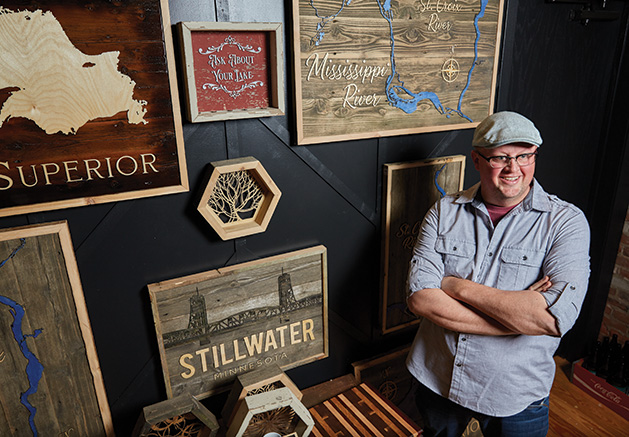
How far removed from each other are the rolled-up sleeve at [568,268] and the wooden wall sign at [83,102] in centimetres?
155

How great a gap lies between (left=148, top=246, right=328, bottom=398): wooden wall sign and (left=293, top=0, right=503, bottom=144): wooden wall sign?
0.65 meters

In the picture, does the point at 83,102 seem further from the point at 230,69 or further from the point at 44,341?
the point at 44,341

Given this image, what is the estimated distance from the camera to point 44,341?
65.6 inches

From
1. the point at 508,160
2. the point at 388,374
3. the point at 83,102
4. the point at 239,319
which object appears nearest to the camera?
the point at 83,102

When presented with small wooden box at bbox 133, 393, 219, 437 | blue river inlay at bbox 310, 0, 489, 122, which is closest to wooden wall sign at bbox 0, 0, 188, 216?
blue river inlay at bbox 310, 0, 489, 122

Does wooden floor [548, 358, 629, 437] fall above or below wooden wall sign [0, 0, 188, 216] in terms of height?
below

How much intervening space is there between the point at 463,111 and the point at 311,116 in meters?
0.89

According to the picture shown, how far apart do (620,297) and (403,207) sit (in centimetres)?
186

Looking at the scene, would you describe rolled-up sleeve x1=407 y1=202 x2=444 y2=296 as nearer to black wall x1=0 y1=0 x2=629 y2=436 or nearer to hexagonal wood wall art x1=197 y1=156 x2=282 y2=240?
black wall x1=0 y1=0 x2=629 y2=436

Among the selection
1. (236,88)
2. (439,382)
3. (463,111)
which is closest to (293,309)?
(439,382)

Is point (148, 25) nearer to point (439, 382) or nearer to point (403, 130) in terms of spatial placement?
point (403, 130)

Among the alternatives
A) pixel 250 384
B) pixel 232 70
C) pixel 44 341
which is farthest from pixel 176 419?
pixel 232 70

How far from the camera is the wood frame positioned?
158cm

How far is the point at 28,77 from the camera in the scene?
1.45m
